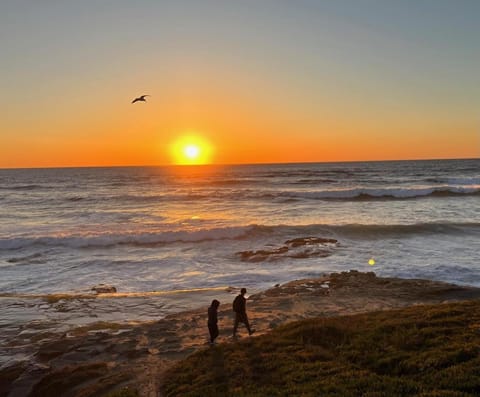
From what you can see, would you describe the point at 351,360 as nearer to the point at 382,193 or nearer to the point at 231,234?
the point at 231,234

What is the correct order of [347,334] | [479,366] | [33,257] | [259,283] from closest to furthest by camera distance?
[479,366] < [347,334] < [259,283] < [33,257]

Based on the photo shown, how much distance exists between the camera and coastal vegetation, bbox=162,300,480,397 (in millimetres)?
6418

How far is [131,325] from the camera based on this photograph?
12523mm

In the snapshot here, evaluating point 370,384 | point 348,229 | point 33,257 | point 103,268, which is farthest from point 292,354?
point 348,229

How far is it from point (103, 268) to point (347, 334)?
50.9 ft

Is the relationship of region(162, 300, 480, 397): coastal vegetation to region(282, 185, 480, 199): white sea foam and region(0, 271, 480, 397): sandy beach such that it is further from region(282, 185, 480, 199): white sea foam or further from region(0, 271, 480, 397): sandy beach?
region(282, 185, 480, 199): white sea foam

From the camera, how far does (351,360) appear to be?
25.7 ft

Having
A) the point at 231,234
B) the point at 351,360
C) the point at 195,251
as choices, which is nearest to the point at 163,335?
the point at 351,360

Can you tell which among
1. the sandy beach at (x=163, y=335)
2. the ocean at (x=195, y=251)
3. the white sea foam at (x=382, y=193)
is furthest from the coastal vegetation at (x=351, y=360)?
the white sea foam at (x=382, y=193)

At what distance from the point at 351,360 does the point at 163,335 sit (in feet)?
18.6

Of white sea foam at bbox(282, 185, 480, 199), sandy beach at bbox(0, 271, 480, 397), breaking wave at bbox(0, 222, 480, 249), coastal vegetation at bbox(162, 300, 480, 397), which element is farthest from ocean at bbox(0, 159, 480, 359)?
white sea foam at bbox(282, 185, 480, 199)

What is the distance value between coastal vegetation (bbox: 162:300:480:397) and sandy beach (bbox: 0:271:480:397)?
1.13 m

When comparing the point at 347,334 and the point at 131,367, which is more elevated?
the point at 347,334

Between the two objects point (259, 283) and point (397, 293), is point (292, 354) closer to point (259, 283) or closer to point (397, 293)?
point (397, 293)
